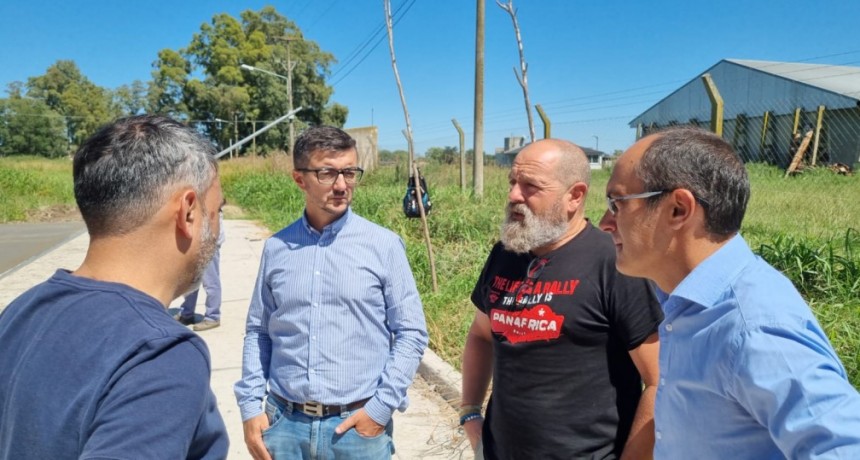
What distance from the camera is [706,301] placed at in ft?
3.88

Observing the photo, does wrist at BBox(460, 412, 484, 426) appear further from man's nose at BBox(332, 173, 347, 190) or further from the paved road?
the paved road

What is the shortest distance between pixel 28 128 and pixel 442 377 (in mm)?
64231

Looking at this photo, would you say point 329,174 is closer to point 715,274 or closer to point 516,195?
point 516,195

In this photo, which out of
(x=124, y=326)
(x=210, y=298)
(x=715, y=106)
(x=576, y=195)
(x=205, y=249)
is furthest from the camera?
(x=210, y=298)

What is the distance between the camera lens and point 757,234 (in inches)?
222

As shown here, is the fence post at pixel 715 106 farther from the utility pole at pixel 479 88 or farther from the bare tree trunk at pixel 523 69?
the utility pole at pixel 479 88

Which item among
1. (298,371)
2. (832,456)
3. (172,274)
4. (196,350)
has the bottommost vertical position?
(298,371)

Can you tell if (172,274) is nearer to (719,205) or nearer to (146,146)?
(146,146)

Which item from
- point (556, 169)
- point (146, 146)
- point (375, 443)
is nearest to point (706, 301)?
point (556, 169)

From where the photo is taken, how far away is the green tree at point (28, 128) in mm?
53719

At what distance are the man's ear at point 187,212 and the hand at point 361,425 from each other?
1161 millimetres

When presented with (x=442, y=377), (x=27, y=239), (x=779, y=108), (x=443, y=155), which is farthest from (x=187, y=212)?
(x=779, y=108)

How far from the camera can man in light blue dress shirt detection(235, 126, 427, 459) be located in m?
2.10

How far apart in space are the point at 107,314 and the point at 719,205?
4.23 feet
